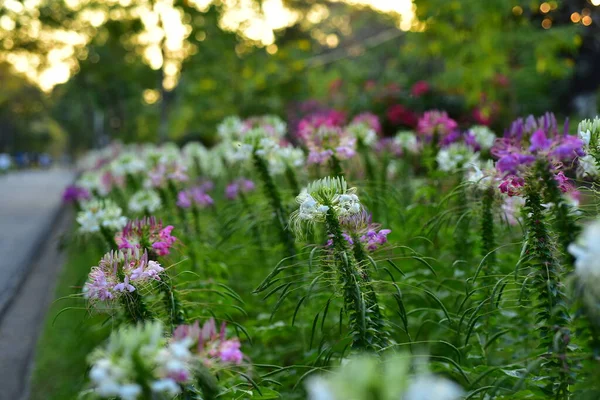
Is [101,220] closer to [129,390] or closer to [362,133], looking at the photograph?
[362,133]

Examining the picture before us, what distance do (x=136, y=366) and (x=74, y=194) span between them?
439 centimetres

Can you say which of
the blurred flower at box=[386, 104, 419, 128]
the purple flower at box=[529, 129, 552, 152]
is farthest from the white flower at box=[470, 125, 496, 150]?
the blurred flower at box=[386, 104, 419, 128]

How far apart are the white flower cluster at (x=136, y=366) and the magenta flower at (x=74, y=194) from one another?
4278mm

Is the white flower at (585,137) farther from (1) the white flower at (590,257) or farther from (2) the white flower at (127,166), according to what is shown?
(2) the white flower at (127,166)

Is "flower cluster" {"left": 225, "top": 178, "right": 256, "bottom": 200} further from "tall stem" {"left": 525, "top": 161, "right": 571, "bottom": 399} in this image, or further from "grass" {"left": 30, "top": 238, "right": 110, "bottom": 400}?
"tall stem" {"left": 525, "top": 161, "right": 571, "bottom": 399}

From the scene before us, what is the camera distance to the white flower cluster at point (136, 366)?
3.42 ft

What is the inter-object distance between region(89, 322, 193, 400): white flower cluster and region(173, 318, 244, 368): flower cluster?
0.35ft

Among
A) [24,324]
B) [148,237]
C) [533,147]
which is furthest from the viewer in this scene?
[24,324]

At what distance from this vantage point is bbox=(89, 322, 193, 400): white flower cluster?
41.1 inches

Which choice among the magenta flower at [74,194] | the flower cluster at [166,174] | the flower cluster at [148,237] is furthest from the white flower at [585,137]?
the magenta flower at [74,194]

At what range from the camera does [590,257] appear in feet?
3.47

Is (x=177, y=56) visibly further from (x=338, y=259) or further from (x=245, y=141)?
(x=338, y=259)

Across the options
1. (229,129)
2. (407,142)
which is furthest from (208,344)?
(229,129)

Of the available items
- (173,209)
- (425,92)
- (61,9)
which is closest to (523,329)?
(173,209)
